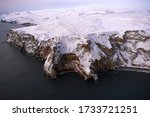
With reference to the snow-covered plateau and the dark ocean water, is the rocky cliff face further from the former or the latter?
the dark ocean water

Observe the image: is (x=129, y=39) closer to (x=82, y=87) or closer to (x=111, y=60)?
(x=111, y=60)

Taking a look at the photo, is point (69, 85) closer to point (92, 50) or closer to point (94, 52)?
point (94, 52)

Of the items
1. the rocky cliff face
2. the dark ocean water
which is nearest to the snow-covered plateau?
the rocky cliff face

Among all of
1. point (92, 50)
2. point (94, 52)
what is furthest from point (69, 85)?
point (92, 50)

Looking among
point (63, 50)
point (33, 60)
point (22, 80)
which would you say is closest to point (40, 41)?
point (33, 60)

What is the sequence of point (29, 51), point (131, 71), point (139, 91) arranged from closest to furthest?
point (139, 91) < point (131, 71) < point (29, 51)

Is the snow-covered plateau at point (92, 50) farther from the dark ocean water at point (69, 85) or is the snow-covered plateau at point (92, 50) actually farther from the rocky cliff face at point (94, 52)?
the dark ocean water at point (69, 85)
